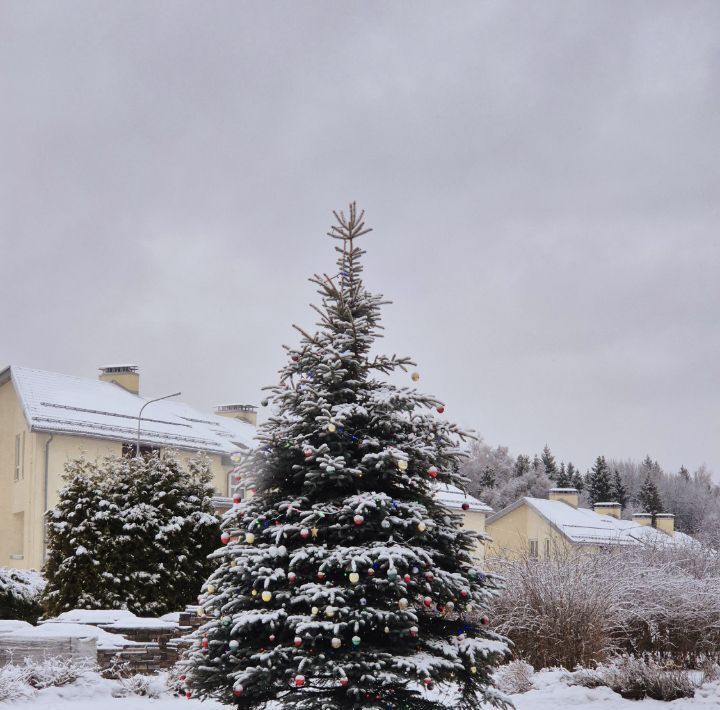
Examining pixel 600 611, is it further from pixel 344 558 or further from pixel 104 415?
pixel 104 415

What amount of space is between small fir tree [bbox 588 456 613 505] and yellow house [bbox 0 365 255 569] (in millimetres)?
68694

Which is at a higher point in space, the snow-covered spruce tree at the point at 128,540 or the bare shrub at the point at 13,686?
the snow-covered spruce tree at the point at 128,540

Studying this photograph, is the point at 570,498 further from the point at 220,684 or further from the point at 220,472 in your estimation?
the point at 220,684

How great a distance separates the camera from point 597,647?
1594 cm

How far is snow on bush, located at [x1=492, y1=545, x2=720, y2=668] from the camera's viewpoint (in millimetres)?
15938

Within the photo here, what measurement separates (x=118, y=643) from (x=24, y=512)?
16.2m

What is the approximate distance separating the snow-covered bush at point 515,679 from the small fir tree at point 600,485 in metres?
84.2

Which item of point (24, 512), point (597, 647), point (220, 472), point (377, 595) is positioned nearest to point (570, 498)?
point (220, 472)

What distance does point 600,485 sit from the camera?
318ft

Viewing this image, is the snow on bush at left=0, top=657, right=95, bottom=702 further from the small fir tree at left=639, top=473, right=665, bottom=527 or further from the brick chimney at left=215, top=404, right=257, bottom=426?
the small fir tree at left=639, top=473, right=665, bottom=527

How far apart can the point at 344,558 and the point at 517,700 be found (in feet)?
20.3

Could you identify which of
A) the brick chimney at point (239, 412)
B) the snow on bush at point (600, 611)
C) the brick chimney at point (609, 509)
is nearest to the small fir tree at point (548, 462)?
the brick chimney at point (609, 509)

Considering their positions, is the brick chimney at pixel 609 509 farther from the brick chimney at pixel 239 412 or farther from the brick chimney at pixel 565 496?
the brick chimney at pixel 239 412

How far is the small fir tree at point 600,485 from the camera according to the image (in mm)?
96312
